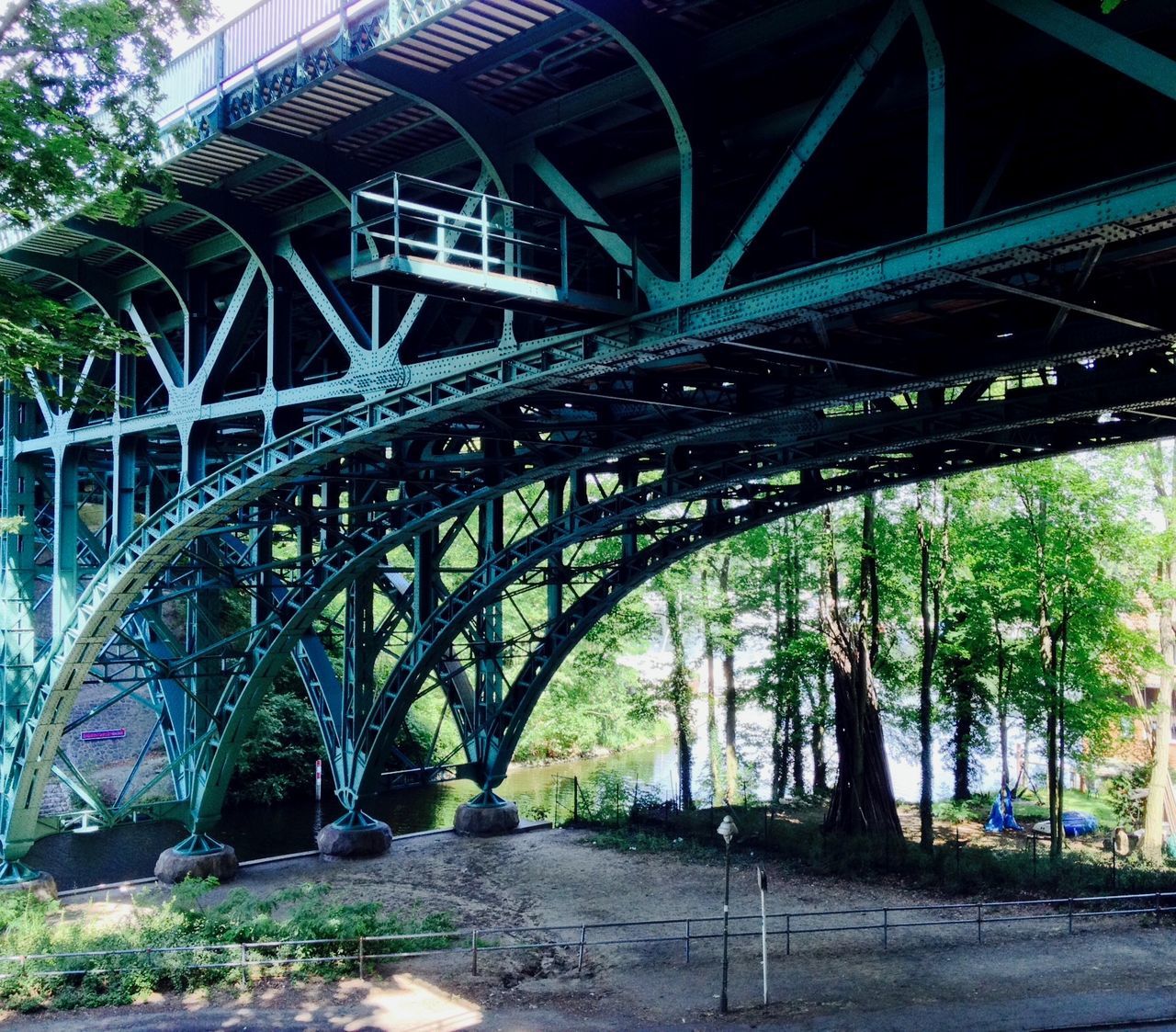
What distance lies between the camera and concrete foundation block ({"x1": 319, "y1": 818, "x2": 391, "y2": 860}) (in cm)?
2403

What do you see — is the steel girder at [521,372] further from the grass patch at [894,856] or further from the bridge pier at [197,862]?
the grass patch at [894,856]

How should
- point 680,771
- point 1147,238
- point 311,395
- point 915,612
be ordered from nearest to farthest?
1. point 1147,238
2. point 311,395
3. point 915,612
4. point 680,771

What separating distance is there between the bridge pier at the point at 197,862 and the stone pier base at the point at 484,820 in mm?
5498

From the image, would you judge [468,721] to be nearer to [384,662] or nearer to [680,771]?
[680,771]

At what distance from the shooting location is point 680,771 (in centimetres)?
3319

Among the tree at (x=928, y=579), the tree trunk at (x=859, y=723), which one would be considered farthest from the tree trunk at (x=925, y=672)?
the tree trunk at (x=859, y=723)

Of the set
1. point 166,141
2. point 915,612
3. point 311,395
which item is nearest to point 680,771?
point 915,612

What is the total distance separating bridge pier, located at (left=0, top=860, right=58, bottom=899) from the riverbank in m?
0.65

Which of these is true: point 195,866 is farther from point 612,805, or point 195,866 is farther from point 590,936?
point 612,805

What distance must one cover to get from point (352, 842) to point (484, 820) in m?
3.52

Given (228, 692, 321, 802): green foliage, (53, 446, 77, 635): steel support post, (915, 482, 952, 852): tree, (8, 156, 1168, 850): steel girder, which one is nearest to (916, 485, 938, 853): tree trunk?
(915, 482, 952, 852): tree

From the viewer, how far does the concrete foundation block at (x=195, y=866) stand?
22141 mm

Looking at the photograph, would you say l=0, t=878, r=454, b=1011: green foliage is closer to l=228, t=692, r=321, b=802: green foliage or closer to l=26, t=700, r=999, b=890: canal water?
l=26, t=700, r=999, b=890: canal water

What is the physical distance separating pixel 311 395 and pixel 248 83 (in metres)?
4.06
